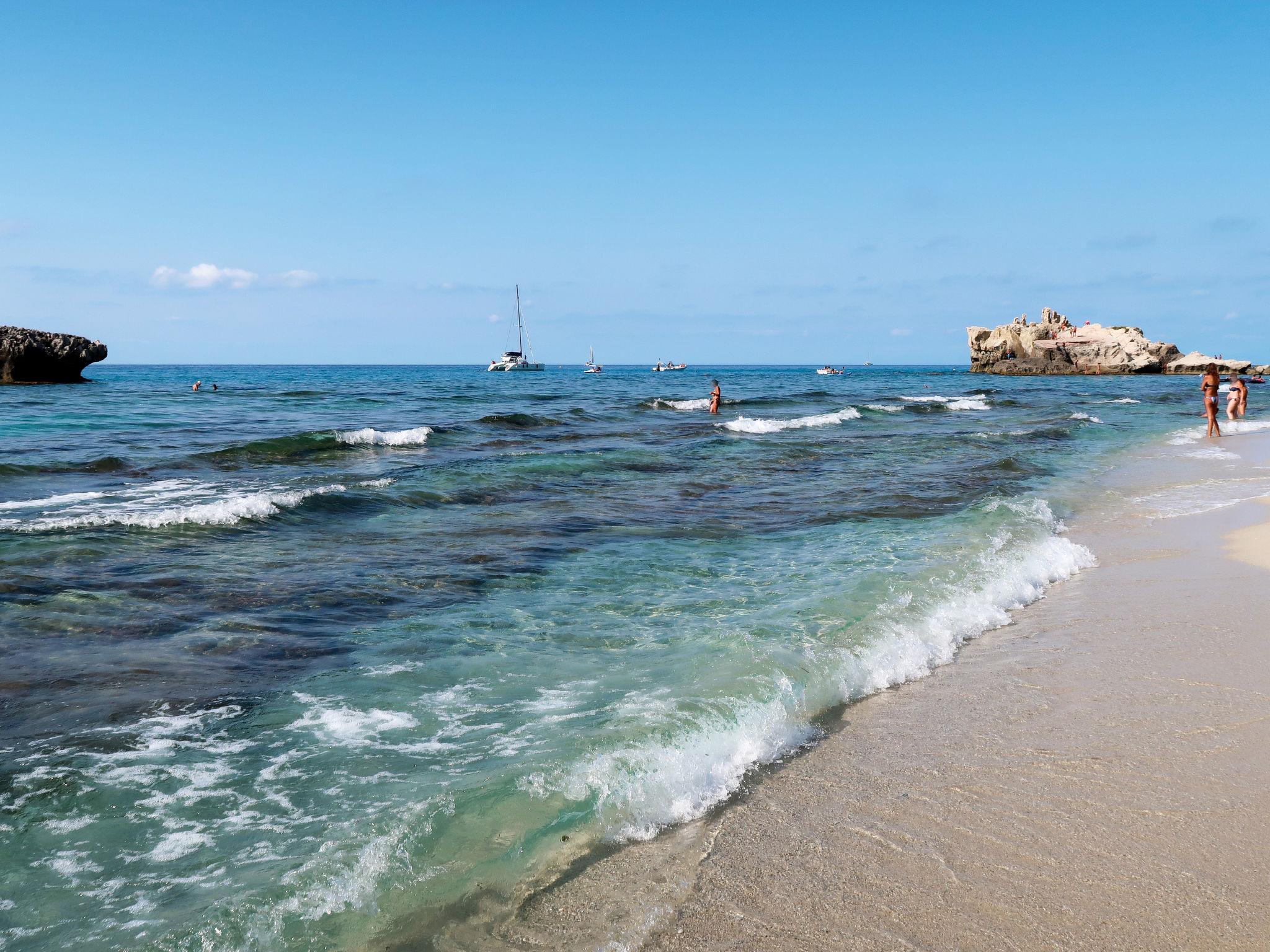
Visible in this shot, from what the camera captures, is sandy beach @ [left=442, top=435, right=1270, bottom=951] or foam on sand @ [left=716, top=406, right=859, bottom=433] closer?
sandy beach @ [left=442, top=435, right=1270, bottom=951]

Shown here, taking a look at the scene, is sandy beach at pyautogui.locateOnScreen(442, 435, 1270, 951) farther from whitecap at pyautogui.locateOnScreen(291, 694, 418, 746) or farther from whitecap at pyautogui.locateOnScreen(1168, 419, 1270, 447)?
whitecap at pyautogui.locateOnScreen(1168, 419, 1270, 447)

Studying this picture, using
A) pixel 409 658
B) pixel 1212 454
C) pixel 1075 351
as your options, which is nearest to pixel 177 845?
pixel 409 658

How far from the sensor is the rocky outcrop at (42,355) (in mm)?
46688

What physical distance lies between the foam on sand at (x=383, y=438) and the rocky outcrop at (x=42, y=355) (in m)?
36.1

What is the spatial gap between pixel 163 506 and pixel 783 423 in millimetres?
23570

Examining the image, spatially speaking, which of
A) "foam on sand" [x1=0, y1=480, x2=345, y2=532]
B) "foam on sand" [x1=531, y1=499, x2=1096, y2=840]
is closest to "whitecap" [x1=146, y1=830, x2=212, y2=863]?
"foam on sand" [x1=531, y1=499, x2=1096, y2=840]

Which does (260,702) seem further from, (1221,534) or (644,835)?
(1221,534)

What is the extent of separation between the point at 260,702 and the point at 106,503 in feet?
30.6

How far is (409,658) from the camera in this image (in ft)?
19.6

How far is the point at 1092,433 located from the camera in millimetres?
26750

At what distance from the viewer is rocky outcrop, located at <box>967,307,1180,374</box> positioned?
86625 mm

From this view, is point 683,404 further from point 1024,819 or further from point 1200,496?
point 1024,819

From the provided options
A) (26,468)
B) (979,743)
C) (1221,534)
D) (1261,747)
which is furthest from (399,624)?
(26,468)

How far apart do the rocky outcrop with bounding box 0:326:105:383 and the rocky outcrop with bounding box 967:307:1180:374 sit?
91.1 metres
